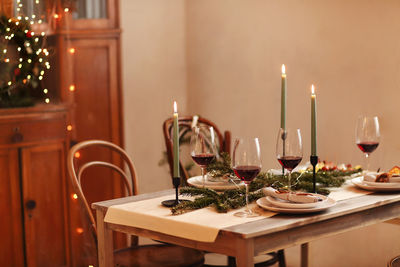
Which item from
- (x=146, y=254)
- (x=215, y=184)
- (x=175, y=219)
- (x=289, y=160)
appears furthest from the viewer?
(x=146, y=254)

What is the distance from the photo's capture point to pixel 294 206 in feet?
6.03

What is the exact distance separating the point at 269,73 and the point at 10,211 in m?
1.70

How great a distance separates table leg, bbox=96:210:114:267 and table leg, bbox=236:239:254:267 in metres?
0.56

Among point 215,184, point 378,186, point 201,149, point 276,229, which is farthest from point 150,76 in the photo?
point 276,229

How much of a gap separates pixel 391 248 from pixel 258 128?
3.61 feet

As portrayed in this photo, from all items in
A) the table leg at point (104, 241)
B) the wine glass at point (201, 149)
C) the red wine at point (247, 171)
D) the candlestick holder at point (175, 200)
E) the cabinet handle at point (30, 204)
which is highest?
the wine glass at point (201, 149)

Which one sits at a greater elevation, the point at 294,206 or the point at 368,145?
the point at 368,145

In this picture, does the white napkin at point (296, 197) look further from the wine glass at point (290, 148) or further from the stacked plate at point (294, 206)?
the wine glass at point (290, 148)

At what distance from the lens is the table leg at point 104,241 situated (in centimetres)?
206

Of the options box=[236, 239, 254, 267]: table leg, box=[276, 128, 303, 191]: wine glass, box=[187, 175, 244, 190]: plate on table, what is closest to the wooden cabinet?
box=[187, 175, 244, 190]: plate on table

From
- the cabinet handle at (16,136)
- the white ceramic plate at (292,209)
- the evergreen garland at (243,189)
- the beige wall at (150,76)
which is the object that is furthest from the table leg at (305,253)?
the cabinet handle at (16,136)

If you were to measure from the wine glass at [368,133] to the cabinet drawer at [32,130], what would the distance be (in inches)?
69.1

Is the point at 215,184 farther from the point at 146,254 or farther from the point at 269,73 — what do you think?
the point at 269,73

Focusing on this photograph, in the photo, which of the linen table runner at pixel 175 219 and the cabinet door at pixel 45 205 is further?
the cabinet door at pixel 45 205
